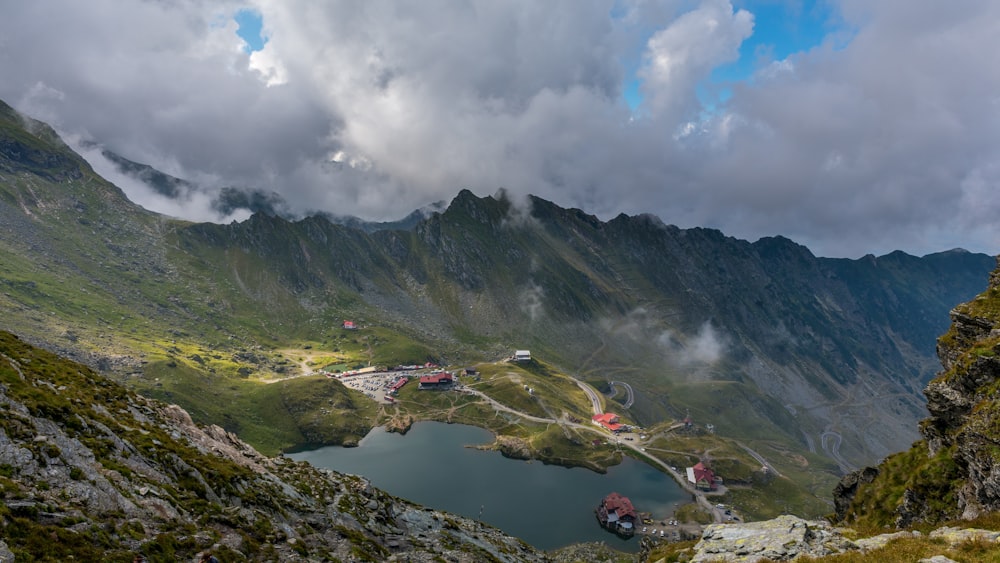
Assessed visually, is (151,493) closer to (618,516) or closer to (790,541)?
(790,541)

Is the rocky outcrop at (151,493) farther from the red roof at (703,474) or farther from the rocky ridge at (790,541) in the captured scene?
the red roof at (703,474)

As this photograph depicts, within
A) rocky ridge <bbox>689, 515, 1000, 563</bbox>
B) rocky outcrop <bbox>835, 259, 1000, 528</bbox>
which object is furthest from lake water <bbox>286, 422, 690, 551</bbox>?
rocky ridge <bbox>689, 515, 1000, 563</bbox>

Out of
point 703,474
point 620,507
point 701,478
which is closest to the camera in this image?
point 620,507

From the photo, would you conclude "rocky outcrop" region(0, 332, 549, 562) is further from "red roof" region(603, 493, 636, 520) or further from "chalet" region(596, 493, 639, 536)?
"red roof" region(603, 493, 636, 520)

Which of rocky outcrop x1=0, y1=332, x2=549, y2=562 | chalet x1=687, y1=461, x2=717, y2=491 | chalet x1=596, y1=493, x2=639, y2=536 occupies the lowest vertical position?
chalet x1=596, y1=493, x2=639, y2=536

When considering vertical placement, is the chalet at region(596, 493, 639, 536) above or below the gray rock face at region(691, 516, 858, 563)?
below

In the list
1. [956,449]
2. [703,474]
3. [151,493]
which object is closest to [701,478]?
A: [703,474]

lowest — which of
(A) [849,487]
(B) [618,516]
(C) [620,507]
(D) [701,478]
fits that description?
(B) [618,516]
